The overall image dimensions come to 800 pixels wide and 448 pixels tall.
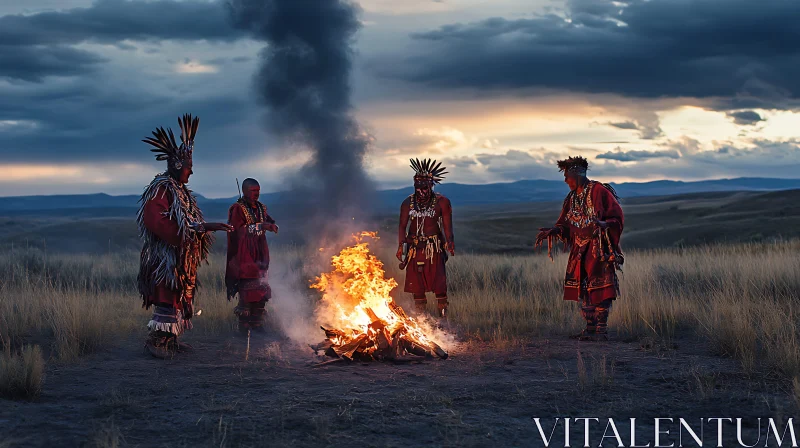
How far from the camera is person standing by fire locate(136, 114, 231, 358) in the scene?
8258mm

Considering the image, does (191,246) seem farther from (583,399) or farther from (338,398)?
(583,399)

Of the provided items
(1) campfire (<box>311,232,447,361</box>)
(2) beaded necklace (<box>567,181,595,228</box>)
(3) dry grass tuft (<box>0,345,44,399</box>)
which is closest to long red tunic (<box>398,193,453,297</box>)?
(1) campfire (<box>311,232,447,361</box>)

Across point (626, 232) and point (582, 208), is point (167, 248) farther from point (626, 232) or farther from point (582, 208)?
point (626, 232)

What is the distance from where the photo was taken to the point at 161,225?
8.20 metres

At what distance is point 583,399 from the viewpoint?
21.9ft

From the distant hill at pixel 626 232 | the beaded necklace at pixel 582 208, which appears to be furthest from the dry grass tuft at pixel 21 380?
the distant hill at pixel 626 232

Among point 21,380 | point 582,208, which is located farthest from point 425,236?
point 21,380

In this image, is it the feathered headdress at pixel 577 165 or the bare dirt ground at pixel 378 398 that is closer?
the bare dirt ground at pixel 378 398

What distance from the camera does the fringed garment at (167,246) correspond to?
27.0ft

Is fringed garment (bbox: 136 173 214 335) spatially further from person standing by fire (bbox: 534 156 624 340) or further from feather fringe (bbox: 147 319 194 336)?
person standing by fire (bbox: 534 156 624 340)

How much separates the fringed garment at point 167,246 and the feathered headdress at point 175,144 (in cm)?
22

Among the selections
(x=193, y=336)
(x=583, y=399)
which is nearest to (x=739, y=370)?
(x=583, y=399)

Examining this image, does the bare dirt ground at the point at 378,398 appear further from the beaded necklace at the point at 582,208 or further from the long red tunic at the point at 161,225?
the beaded necklace at the point at 582,208

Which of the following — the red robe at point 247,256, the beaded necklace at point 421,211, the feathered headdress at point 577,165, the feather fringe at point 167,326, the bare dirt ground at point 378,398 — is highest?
the feathered headdress at point 577,165
